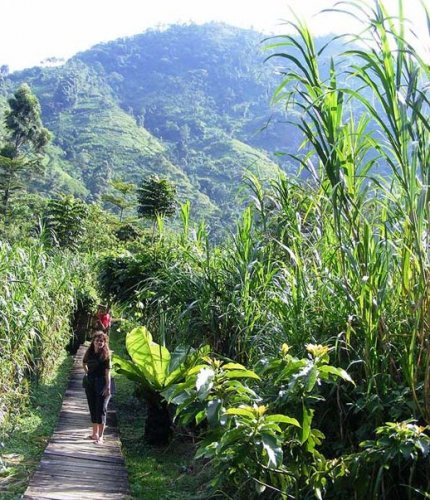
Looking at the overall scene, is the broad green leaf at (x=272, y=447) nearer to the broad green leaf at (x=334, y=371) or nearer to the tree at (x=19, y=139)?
the broad green leaf at (x=334, y=371)

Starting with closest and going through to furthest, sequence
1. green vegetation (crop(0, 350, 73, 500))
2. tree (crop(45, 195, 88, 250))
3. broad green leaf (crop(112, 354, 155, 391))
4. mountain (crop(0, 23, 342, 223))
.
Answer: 1. green vegetation (crop(0, 350, 73, 500))
2. broad green leaf (crop(112, 354, 155, 391))
3. tree (crop(45, 195, 88, 250))
4. mountain (crop(0, 23, 342, 223))

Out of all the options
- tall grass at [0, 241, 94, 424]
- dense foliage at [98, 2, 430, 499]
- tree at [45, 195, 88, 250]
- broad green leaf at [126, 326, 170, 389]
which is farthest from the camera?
tree at [45, 195, 88, 250]

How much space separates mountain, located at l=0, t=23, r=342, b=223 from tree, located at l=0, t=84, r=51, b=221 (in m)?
16.9

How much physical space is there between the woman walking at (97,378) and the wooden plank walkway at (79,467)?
213 mm

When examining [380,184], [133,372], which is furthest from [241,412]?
[133,372]

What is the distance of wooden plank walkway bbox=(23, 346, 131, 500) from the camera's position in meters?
4.32

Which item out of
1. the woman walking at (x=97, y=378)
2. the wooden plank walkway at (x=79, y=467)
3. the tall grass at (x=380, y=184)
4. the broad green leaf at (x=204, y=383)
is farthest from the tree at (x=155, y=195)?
the broad green leaf at (x=204, y=383)

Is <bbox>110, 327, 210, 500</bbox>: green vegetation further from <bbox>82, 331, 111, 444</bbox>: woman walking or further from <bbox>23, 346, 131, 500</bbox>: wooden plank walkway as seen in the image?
<bbox>82, 331, 111, 444</bbox>: woman walking

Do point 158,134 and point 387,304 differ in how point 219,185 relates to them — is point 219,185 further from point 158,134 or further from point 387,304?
point 387,304

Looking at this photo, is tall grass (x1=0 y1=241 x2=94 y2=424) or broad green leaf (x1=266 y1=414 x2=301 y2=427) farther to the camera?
tall grass (x1=0 y1=241 x2=94 y2=424)

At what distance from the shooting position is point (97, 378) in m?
5.93

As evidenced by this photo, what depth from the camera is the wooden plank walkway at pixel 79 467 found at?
4320mm

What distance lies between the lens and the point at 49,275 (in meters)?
8.35

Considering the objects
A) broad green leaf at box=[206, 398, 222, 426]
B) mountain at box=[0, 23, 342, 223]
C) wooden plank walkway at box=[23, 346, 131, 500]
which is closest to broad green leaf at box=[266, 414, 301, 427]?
broad green leaf at box=[206, 398, 222, 426]
